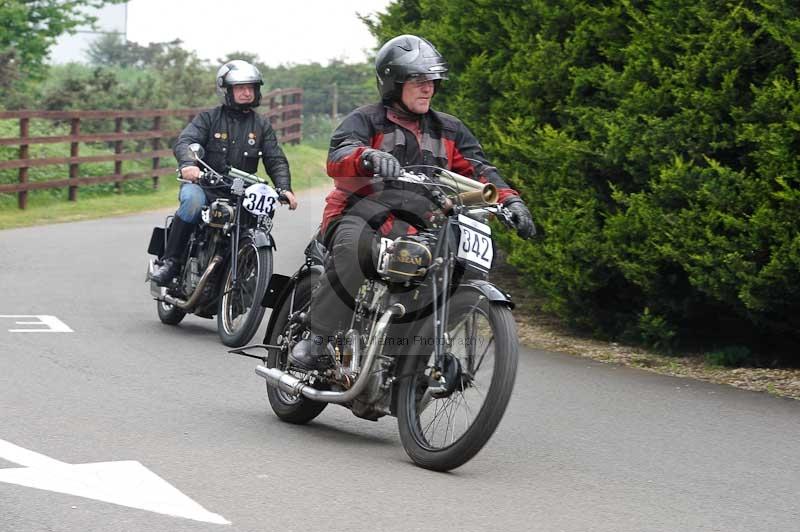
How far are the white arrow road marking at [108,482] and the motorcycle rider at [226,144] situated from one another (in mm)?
→ 4809

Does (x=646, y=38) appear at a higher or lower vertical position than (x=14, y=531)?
higher

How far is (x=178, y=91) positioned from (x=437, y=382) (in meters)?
30.3

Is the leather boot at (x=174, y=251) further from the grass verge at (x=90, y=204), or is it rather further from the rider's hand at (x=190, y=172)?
the grass verge at (x=90, y=204)

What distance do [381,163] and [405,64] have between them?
75cm

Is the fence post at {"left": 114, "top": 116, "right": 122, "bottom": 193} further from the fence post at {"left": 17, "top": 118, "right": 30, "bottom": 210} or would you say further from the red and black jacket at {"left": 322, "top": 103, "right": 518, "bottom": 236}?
the red and black jacket at {"left": 322, "top": 103, "right": 518, "bottom": 236}

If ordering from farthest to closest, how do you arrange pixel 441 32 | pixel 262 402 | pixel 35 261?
pixel 35 261, pixel 441 32, pixel 262 402

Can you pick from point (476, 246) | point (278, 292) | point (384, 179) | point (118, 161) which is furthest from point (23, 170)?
point (476, 246)

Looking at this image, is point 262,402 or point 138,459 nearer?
point 138,459

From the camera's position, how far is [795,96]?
8.45m

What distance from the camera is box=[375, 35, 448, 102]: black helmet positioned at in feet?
22.3

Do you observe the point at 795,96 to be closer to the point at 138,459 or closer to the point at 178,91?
the point at 138,459

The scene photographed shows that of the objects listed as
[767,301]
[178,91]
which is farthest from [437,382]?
[178,91]

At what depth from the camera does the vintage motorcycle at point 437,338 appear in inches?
242

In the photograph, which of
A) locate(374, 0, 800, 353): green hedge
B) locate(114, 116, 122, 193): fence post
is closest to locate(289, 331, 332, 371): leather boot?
locate(374, 0, 800, 353): green hedge
